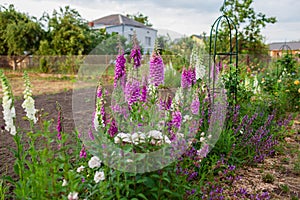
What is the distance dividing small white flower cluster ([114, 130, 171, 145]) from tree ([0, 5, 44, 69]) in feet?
56.8

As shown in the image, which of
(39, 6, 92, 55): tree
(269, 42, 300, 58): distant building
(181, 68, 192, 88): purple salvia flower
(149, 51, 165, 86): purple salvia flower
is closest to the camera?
(149, 51, 165, 86): purple salvia flower

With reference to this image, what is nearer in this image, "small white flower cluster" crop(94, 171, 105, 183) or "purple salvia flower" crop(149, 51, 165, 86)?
"small white flower cluster" crop(94, 171, 105, 183)

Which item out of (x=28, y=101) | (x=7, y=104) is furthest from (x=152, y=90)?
(x=7, y=104)

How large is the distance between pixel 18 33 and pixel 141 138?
57.7 feet

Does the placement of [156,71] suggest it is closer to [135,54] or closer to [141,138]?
[135,54]

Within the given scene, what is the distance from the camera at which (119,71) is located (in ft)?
7.54

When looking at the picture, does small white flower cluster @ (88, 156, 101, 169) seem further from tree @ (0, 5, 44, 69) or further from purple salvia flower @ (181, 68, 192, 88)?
tree @ (0, 5, 44, 69)

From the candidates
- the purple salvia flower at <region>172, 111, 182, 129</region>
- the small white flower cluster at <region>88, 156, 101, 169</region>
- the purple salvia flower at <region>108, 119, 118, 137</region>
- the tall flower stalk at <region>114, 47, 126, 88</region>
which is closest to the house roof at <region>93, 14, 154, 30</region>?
the tall flower stalk at <region>114, 47, 126, 88</region>

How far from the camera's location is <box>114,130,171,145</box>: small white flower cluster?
5.92ft

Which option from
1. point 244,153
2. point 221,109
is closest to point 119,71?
point 221,109

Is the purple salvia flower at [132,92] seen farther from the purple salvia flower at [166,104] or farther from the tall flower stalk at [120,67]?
the purple salvia flower at [166,104]

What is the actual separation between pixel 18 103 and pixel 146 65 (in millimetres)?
5878

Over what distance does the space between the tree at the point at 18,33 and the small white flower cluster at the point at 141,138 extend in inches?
681

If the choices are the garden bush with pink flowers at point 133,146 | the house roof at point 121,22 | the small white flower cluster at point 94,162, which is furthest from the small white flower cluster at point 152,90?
the house roof at point 121,22
